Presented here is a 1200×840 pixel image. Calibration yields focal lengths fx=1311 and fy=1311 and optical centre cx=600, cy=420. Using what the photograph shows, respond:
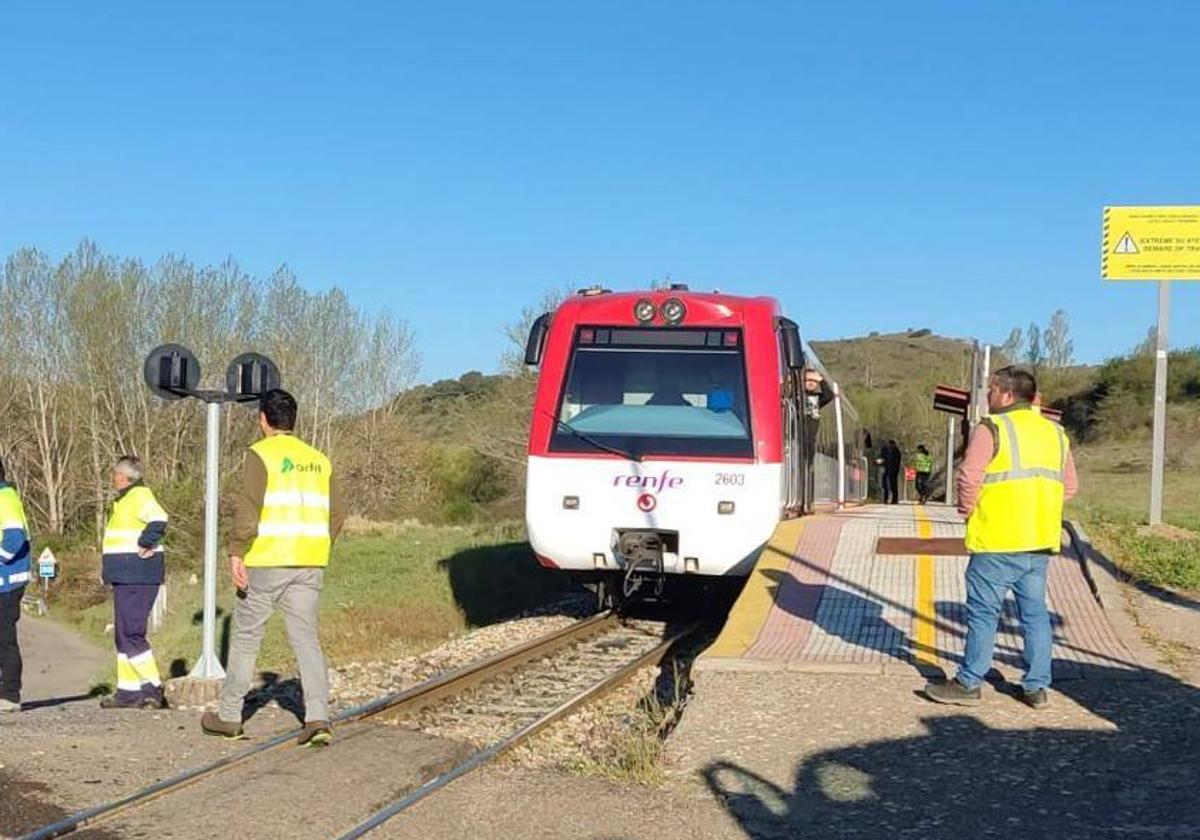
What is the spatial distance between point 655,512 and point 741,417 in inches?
46.1

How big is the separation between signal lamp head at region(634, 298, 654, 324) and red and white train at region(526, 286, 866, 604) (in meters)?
0.01

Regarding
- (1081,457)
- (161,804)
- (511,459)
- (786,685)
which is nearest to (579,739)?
(786,685)

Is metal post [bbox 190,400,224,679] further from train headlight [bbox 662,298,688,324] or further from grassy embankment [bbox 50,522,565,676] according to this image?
train headlight [bbox 662,298,688,324]

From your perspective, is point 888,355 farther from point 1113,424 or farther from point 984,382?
point 984,382

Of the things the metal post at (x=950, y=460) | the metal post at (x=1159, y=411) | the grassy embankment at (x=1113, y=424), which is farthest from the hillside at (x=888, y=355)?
the metal post at (x=1159, y=411)

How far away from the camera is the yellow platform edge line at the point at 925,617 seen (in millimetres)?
8781

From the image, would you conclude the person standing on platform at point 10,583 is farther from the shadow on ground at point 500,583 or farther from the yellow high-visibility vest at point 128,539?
the shadow on ground at point 500,583

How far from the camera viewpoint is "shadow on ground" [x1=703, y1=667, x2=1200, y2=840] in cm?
554

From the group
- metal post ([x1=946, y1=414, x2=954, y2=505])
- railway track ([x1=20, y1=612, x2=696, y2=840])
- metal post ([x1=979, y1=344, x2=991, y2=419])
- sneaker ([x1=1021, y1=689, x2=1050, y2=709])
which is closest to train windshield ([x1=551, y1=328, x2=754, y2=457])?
railway track ([x1=20, y1=612, x2=696, y2=840])

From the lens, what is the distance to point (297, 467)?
7055 mm

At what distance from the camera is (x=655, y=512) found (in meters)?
11.5

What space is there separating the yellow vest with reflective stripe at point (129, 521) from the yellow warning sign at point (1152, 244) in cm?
1304

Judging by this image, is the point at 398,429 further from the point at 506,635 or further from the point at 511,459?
the point at 506,635

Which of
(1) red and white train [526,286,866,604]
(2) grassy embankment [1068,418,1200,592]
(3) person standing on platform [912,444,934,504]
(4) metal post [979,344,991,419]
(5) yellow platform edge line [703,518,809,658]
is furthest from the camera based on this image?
(3) person standing on platform [912,444,934,504]
